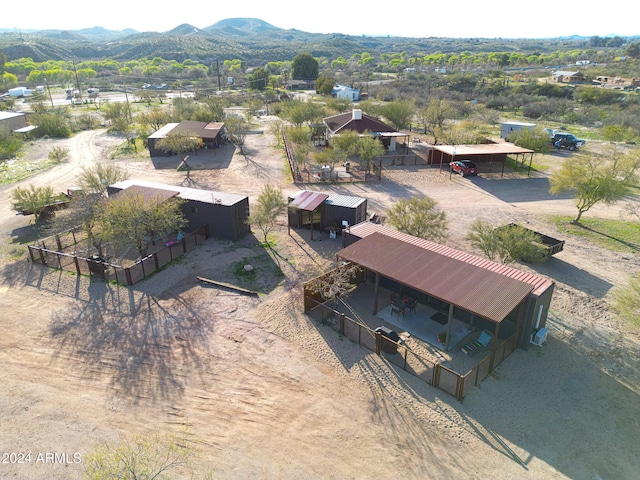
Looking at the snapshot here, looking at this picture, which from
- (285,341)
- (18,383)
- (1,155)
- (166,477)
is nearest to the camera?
(166,477)

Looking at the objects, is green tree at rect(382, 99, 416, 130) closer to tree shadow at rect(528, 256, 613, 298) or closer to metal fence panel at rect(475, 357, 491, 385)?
tree shadow at rect(528, 256, 613, 298)

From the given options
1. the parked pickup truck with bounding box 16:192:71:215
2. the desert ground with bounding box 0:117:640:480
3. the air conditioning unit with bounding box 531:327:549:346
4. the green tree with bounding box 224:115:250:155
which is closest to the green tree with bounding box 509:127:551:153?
the desert ground with bounding box 0:117:640:480

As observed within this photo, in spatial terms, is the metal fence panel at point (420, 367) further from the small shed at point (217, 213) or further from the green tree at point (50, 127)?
the green tree at point (50, 127)

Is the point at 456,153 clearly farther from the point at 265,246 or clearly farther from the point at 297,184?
the point at 265,246

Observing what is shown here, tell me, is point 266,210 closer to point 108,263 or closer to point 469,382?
point 108,263

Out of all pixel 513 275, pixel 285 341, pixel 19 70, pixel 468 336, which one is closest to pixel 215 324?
pixel 285 341
